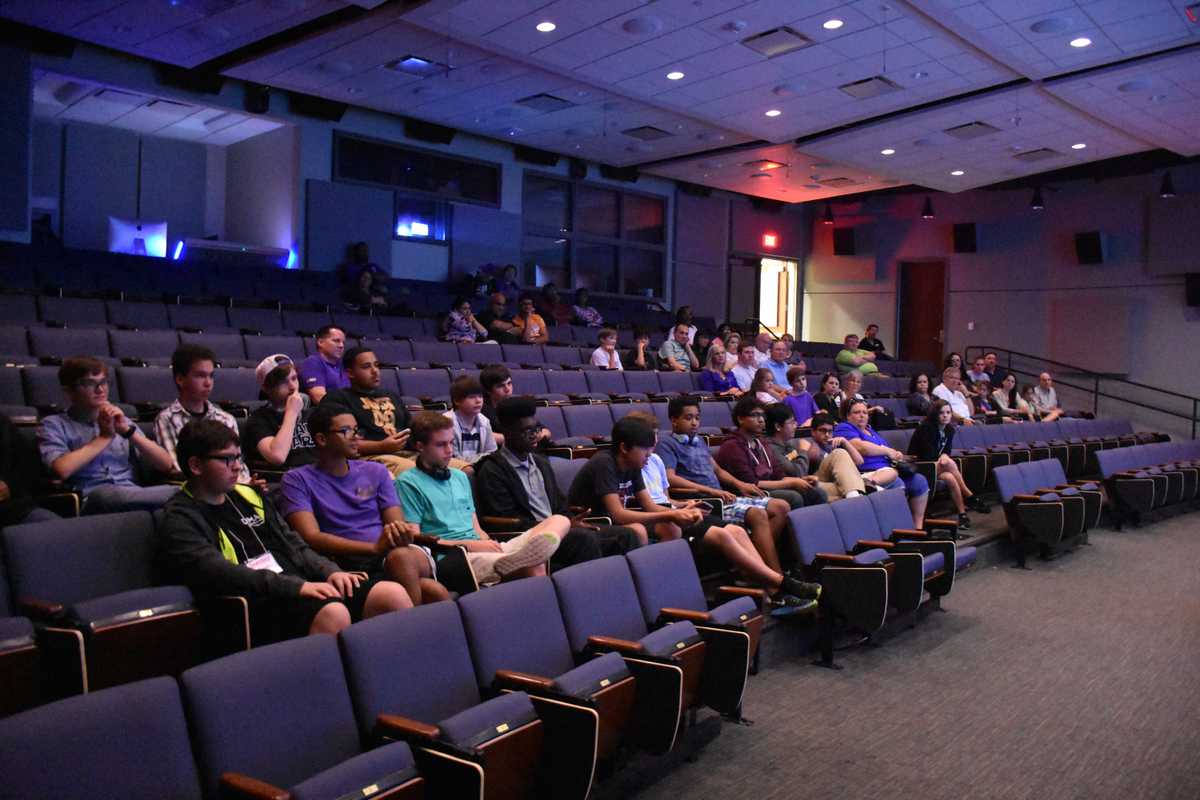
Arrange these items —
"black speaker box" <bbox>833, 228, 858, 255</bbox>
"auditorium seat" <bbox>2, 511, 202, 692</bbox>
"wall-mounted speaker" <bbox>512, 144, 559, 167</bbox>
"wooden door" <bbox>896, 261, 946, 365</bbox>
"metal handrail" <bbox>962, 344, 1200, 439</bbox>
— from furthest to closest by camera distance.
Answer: "black speaker box" <bbox>833, 228, 858, 255</bbox>, "wooden door" <bbox>896, 261, 946, 365</bbox>, "wall-mounted speaker" <bbox>512, 144, 559, 167</bbox>, "metal handrail" <bbox>962, 344, 1200, 439</bbox>, "auditorium seat" <bbox>2, 511, 202, 692</bbox>

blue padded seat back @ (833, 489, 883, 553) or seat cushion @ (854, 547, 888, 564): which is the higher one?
blue padded seat back @ (833, 489, 883, 553)

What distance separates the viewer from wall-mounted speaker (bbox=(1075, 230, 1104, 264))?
1175 cm

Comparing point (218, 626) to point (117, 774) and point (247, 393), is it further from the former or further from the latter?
point (247, 393)

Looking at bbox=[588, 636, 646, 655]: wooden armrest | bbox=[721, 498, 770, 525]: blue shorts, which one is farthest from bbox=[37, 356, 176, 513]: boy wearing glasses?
bbox=[721, 498, 770, 525]: blue shorts

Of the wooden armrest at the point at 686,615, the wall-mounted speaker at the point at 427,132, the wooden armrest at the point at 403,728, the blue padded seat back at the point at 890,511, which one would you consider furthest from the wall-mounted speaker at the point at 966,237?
the wooden armrest at the point at 403,728

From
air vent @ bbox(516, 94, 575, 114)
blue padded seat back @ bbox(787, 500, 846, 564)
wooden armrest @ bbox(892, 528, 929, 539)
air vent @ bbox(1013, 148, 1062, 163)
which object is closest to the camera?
blue padded seat back @ bbox(787, 500, 846, 564)

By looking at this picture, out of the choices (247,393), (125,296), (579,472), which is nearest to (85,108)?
(125,296)

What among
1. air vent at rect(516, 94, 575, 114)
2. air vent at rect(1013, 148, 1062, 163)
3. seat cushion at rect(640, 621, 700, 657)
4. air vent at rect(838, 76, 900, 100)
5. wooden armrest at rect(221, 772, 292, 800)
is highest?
air vent at rect(516, 94, 575, 114)

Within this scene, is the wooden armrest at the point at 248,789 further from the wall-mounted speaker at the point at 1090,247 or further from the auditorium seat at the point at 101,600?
the wall-mounted speaker at the point at 1090,247

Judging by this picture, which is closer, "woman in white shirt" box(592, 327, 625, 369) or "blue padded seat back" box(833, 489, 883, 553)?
"blue padded seat back" box(833, 489, 883, 553)

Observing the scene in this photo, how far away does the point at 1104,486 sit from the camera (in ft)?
23.8

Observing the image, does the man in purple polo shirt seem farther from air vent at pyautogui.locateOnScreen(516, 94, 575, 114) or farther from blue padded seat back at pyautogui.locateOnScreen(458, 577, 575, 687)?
air vent at pyautogui.locateOnScreen(516, 94, 575, 114)

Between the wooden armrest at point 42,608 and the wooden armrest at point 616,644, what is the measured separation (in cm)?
138

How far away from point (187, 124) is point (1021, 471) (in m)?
9.67
